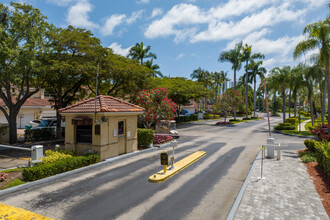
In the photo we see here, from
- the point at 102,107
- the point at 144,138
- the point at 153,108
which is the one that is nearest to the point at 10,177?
the point at 102,107

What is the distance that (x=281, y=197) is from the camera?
300 inches

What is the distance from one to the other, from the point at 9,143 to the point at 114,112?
12656mm

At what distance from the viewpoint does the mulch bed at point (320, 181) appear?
7.37 metres

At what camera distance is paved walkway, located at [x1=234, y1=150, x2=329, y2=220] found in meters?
6.40

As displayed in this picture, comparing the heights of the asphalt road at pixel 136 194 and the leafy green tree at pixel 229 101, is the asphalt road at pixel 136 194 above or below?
below

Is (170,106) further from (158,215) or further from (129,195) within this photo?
(158,215)

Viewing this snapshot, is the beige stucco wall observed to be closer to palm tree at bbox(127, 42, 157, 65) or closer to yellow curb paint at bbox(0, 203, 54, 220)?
yellow curb paint at bbox(0, 203, 54, 220)

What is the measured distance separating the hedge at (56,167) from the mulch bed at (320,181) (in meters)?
10.2

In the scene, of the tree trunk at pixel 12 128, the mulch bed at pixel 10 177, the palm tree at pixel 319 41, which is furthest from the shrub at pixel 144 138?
the palm tree at pixel 319 41

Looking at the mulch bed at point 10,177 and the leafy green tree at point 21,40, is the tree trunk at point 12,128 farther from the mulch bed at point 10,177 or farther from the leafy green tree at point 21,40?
the mulch bed at point 10,177

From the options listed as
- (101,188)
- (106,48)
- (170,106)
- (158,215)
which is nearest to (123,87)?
(106,48)

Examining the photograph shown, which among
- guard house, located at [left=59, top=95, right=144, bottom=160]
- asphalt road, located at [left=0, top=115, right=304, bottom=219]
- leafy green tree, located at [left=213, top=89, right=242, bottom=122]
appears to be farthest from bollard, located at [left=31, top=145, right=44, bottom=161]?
leafy green tree, located at [left=213, top=89, right=242, bottom=122]

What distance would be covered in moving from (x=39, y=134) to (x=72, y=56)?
7954 millimetres

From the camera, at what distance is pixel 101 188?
8.65 meters
